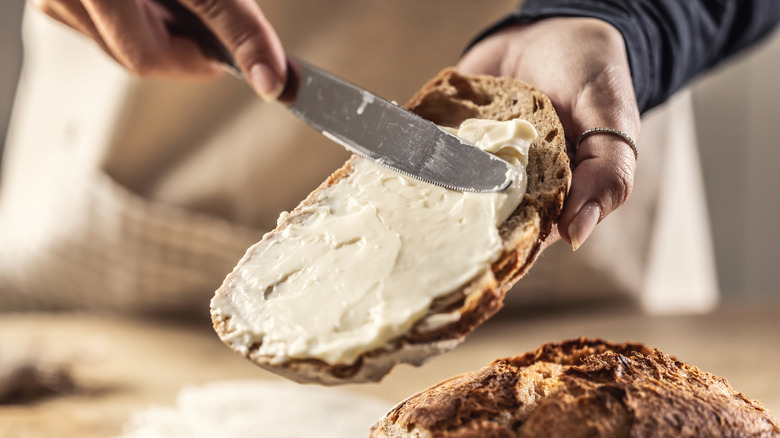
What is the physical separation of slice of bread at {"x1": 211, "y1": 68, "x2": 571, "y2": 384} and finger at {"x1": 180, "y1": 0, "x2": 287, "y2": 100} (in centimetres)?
33

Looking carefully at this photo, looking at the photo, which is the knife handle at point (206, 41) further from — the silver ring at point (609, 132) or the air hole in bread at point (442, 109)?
A: the silver ring at point (609, 132)

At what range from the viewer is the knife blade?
4.26ft

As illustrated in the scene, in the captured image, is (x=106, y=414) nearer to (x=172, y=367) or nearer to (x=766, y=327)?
(x=172, y=367)

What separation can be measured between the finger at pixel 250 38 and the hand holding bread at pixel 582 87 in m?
0.52

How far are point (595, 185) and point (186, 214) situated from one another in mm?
2360

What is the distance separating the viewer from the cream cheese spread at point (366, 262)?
1144mm

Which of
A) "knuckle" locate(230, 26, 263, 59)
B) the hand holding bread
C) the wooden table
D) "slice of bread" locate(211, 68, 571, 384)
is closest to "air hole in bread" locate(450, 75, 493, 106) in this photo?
"slice of bread" locate(211, 68, 571, 384)

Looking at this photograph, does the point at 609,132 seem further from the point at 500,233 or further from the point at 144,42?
the point at 144,42

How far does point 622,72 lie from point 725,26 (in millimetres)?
918

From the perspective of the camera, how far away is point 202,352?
2.78 metres

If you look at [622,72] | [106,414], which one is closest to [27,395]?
[106,414]

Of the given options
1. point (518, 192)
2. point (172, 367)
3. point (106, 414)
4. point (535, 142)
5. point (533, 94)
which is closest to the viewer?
point (518, 192)

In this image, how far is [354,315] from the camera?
1159mm

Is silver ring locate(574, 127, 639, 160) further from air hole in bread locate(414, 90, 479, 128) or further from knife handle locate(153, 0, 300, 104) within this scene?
knife handle locate(153, 0, 300, 104)
